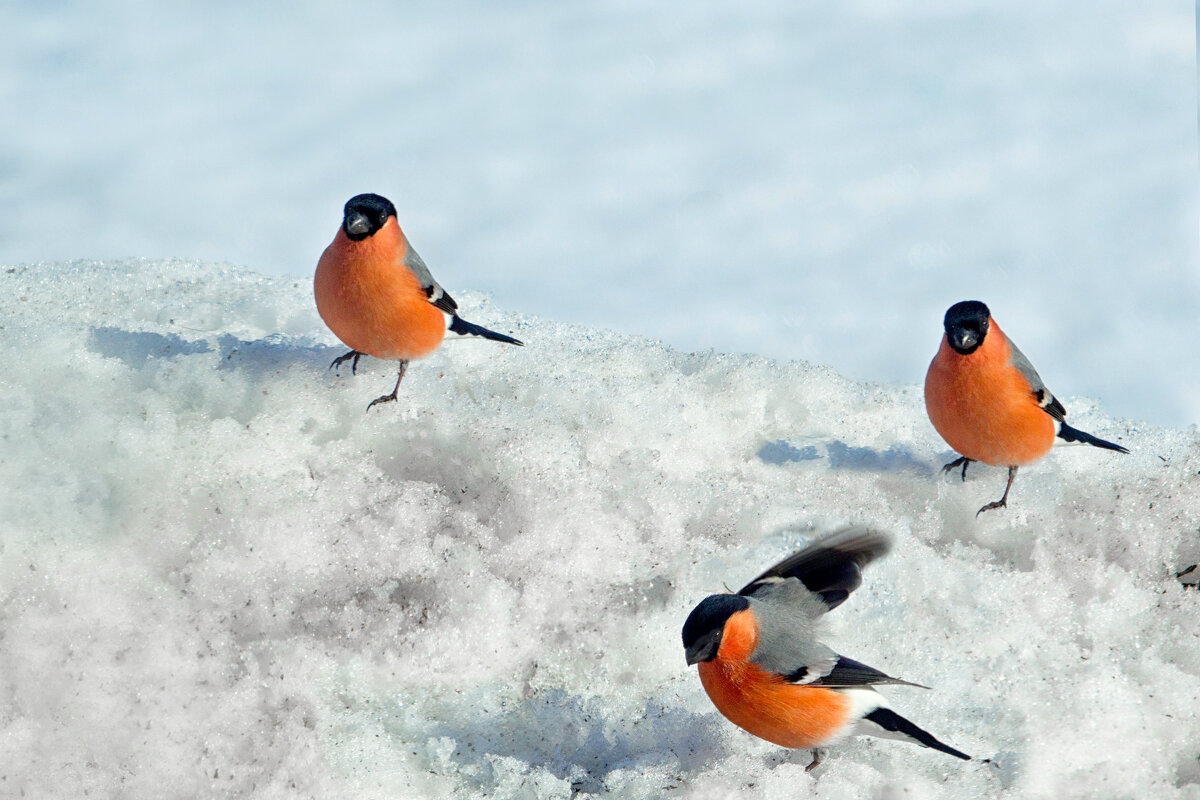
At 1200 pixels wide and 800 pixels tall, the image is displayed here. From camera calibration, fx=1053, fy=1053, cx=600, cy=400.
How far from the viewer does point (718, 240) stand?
→ 8.98 meters

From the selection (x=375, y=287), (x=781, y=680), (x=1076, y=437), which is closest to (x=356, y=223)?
(x=375, y=287)

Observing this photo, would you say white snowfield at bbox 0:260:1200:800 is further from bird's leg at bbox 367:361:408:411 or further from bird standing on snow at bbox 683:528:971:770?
bird standing on snow at bbox 683:528:971:770

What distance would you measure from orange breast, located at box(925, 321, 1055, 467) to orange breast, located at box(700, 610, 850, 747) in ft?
3.87

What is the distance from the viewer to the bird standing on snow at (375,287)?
122 inches

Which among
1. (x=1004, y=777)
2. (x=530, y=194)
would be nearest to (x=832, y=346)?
(x=530, y=194)

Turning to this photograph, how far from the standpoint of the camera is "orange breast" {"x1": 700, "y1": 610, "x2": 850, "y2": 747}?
2258mm

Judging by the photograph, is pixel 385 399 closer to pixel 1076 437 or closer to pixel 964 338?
pixel 964 338

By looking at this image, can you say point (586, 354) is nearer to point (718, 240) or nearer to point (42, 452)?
point (42, 452)

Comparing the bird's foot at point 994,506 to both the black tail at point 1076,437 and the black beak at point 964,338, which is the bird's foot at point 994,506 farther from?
the black beak at point 964,338

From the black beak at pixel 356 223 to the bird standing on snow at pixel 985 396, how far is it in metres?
1.72

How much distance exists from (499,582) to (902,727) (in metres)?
1.08

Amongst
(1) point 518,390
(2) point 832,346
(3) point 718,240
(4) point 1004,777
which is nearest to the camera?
(4) point 1004,777

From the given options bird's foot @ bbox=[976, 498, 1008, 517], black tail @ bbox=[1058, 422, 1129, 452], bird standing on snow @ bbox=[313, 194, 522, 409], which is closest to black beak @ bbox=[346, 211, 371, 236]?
bird standing on snow @ bbox=[313, 194, 522, 409]

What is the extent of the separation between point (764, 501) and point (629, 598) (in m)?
0.55
